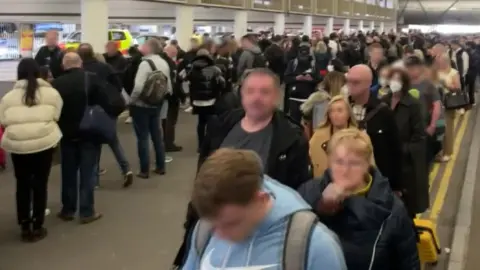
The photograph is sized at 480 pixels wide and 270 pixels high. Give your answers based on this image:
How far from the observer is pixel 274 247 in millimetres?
1920

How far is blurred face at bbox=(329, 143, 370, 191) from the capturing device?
292cm

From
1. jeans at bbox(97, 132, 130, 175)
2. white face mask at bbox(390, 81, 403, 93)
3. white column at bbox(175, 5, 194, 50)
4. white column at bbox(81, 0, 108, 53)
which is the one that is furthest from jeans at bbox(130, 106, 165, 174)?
white column at bbox(175, 5, 194, 50)

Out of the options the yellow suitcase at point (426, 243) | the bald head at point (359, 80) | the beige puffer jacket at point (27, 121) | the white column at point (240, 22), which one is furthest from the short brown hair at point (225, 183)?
the white column at point (240, 22)

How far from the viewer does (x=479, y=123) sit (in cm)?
1495

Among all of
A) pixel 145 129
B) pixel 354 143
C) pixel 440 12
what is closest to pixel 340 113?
pixel 354 143

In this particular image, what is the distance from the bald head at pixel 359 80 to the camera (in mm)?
4688

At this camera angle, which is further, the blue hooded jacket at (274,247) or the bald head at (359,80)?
the bald head at (359,80)

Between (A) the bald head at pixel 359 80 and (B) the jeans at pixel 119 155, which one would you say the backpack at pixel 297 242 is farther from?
(B) the jeans at pixel 119 155

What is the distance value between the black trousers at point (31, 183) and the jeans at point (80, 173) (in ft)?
1.39

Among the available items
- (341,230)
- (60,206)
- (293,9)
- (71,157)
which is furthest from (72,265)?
(293,9)

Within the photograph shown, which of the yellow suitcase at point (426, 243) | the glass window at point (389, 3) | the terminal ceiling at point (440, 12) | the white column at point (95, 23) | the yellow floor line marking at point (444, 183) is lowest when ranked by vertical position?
the yellow floor line marking at point (444, 183)

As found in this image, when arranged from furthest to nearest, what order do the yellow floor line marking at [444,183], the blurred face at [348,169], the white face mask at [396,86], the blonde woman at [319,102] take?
the yellow floor line marking at [444,183] → the blonde woman at [319,102] → the white face mask at [396,86] → the blurred face at [348,169]

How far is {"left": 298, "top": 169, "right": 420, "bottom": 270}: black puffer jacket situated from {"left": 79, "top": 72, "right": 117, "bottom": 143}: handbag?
4.18m

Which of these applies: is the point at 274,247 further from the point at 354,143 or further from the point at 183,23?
the point at 183,23
